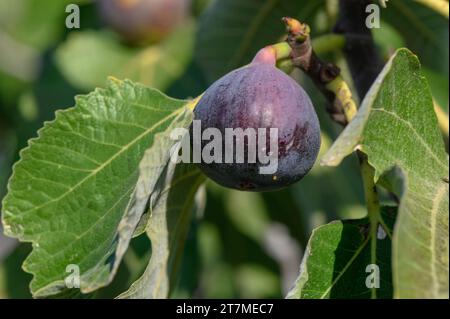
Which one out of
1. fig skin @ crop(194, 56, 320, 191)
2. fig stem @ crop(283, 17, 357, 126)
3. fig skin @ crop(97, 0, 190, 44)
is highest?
fig skin @ crop(97, 0, 190, 44)

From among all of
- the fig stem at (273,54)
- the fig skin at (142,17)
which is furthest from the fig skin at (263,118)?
the fig skin at (142,17)

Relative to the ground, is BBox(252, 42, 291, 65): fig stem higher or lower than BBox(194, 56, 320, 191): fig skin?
higher

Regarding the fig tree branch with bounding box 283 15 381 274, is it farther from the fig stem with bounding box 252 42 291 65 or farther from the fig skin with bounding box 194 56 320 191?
the fig skin with bounding box 194 56 320 191

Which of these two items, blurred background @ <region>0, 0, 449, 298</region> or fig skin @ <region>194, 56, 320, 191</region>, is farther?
blurred background @ <region>0, 0, 449, 298</region>

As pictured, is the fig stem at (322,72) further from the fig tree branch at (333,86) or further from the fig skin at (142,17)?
the fig skin at (142,17)

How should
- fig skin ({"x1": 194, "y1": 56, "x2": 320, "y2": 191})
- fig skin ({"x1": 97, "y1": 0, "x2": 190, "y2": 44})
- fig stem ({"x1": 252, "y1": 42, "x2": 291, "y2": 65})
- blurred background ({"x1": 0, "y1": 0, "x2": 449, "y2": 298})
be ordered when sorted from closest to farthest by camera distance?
1. fig skin ({"x1": 194, "y1": 56, "x2": 320, "y2": 191})
2. fig stem ({"x1": 252, "y1": 42, "x2": 291, "y2": 65})
3. blurred background ({"x1": 0, "y1": 0, "x2": 449, "y2": 298})
4. fig skin ({"x1": 97, "y1": 0, "x2": 190, "y2": 44})

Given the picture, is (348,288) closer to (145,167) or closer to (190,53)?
(145,167)

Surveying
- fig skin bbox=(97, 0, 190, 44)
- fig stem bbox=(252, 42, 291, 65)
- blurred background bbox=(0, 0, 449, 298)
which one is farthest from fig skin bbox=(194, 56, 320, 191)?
fig skin bbox=(97, 0, 190, 44)

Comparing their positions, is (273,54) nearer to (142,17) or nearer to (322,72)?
(322,72)
